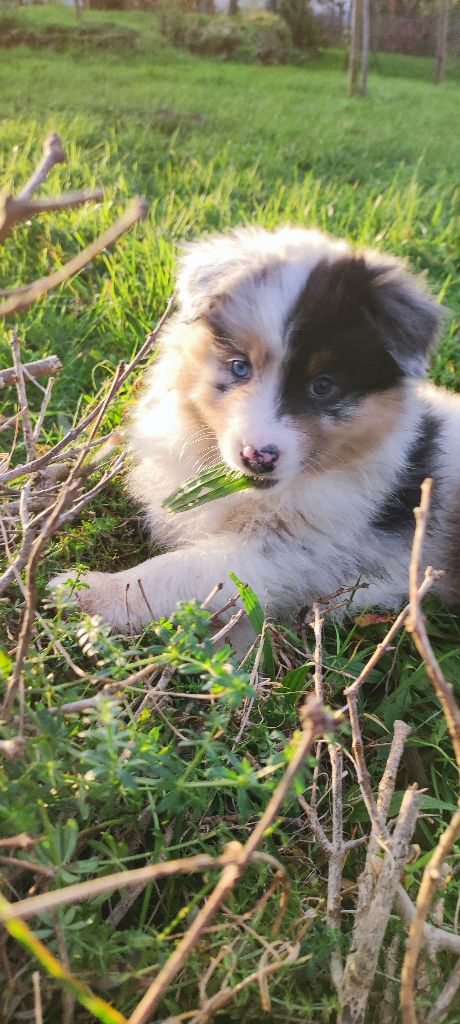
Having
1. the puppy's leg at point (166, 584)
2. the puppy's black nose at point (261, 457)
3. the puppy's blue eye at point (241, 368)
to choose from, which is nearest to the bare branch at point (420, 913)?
the puppy's black nose at point (261, 457)

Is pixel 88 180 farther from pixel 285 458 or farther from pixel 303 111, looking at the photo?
pixel 285 458

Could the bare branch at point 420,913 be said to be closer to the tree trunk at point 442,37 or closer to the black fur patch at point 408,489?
the black fur patch at point 408,489

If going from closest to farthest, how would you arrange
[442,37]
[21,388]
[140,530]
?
[21,388] < [140,530] < [442,37]

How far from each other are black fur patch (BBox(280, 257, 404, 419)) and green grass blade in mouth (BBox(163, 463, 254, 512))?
0.88 ft

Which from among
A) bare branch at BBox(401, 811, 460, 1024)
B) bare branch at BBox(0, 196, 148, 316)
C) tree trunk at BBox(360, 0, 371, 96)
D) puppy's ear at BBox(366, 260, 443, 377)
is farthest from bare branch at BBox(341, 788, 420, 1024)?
tree trunk at BBox(360, 0, 371, 96)

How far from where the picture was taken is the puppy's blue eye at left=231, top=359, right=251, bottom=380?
213 cm

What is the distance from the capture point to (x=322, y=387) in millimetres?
2105

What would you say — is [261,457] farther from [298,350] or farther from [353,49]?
[353,49]

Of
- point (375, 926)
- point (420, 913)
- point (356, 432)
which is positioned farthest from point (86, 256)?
point (356, 432)

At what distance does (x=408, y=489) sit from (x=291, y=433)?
580mm

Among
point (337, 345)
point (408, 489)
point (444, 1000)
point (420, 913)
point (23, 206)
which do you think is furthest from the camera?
point (408, 489)

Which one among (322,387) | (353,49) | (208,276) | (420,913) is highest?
(353,49)

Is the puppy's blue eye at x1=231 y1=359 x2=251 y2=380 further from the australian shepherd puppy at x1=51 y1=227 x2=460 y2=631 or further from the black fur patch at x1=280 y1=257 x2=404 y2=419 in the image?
the black fur patch at x1=280 y1=257 x2=404 y2=419

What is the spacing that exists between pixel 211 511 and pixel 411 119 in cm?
348
